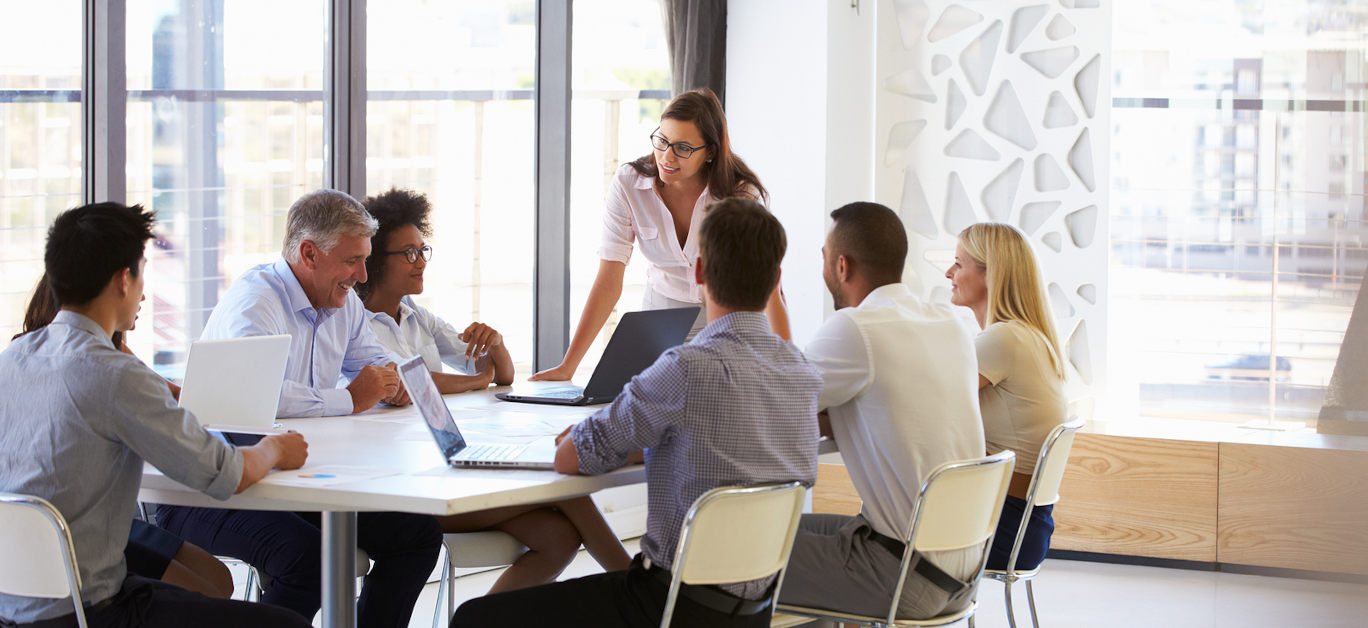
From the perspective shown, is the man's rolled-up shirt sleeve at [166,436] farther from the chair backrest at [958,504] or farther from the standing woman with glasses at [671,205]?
the standing woman with glasses at [671,205]

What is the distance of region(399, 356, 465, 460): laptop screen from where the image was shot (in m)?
2.13

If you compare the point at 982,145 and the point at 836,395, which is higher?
the point at 982,145

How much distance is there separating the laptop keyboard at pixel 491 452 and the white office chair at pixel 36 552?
24.4 inches

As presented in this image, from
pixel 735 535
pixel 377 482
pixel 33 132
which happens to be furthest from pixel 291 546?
pixel 33 132

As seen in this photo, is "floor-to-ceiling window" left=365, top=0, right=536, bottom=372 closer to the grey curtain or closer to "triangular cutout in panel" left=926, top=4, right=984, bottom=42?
the grey curtain

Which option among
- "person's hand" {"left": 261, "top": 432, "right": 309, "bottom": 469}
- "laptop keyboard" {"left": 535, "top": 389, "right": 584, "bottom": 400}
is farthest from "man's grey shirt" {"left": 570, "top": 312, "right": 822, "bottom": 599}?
"laptop keyboard" {"left": 535, "top": 389, "right": 584, "bottom": 400}

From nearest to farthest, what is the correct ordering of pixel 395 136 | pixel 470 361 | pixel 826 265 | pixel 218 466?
pixel 218 466 < pixel 826 265 < pixel 470 361 < pixel 395 136

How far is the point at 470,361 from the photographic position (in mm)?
3529

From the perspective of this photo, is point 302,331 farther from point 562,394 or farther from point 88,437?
point 88,437

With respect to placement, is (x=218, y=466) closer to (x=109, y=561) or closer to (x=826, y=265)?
(x=109, y=561)

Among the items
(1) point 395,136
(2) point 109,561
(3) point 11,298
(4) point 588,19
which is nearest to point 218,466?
(2) point 109,561

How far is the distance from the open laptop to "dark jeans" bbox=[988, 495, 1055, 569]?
33.2 inches

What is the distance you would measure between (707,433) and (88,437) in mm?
957

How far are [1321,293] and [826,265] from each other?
291cm
